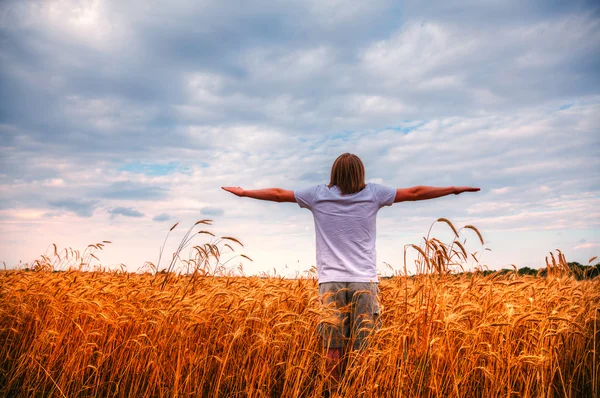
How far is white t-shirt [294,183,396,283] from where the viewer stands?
388cm

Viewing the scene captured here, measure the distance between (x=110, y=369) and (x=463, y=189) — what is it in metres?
4.35

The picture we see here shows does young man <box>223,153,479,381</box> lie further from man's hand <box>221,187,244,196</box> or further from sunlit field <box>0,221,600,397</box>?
man's hand <box>221,187,244,196</box>

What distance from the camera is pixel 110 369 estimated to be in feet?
14.7

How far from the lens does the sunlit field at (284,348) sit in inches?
137

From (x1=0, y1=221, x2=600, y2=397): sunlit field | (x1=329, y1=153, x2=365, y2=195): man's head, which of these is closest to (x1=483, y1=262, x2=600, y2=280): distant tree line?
(x1=0, y1=221, x2=600, y2=397): sunlit field

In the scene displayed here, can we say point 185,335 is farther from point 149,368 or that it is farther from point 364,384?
point 364,384

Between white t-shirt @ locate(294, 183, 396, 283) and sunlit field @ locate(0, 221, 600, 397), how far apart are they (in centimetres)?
46

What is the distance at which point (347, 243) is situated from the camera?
3.90 m

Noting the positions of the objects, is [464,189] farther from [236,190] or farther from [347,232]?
[236,190]

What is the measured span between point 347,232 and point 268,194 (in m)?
0.98

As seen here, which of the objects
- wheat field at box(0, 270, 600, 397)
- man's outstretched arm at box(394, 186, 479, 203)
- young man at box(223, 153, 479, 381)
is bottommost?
wheat field at box(0, 270, 600, 397)

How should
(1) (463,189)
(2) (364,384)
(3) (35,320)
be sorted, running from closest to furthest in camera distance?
(2) (364,384)
(1) (463,189)
(3) (35,320)

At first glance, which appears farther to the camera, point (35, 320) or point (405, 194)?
point (35, 320)

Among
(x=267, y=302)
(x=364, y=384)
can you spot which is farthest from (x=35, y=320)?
(x=364, y=384)
